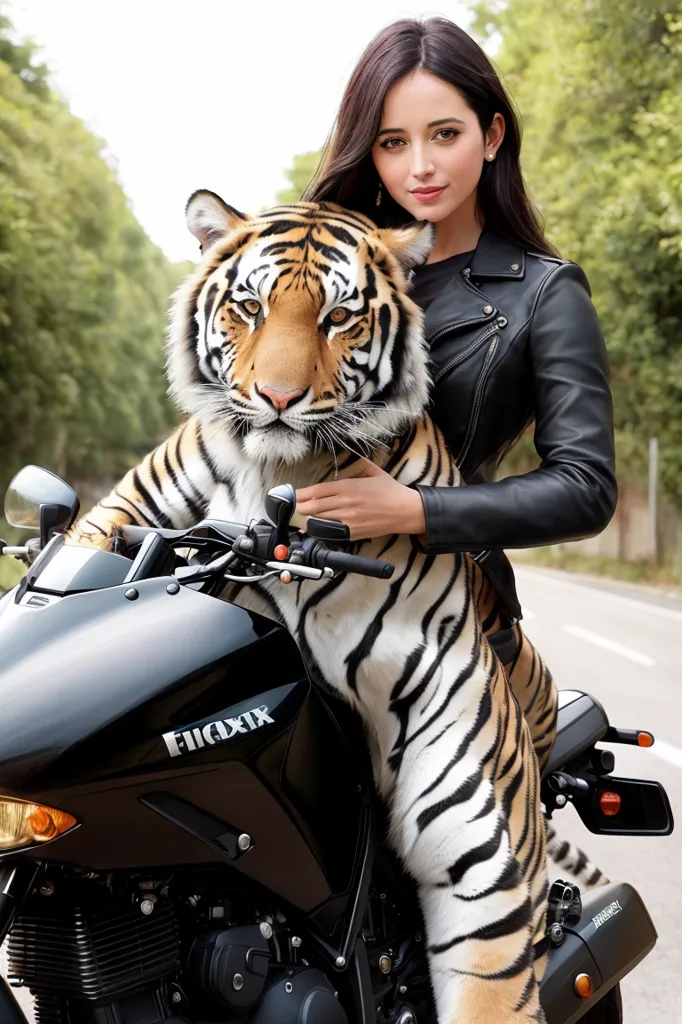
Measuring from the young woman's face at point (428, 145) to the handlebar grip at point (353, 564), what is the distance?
0.80 meters

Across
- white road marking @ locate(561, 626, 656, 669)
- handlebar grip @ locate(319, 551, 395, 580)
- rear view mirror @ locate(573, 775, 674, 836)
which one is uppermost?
handlebar grip @ locate(319, 551, 395, 580)

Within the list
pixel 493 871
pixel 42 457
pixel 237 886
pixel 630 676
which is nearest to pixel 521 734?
pixel 493 871

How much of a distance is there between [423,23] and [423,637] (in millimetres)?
1139

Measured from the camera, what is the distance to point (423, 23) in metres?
2.17

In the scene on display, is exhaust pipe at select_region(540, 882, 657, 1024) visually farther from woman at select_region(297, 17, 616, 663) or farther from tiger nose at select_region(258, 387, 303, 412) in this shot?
tiger nose at select_region(258, 387, 303, 412)

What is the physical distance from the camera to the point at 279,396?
1.71 metres

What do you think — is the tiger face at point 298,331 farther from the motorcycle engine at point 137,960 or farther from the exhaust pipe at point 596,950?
the exhaust pipe at point 596,950

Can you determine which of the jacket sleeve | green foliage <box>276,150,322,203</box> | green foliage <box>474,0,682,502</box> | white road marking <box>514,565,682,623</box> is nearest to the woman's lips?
the jacket sleeve

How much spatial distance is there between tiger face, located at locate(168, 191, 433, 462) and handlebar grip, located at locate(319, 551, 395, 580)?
223mm

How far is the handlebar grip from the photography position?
5.32 feet

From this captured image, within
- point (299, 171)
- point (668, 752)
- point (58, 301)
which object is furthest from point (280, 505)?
point (299, 171)

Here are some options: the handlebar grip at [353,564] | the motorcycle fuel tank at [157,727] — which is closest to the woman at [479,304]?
the handlebar grip at [353,564]

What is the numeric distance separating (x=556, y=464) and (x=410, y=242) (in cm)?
45

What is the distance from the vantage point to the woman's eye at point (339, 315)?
185 centimetres
